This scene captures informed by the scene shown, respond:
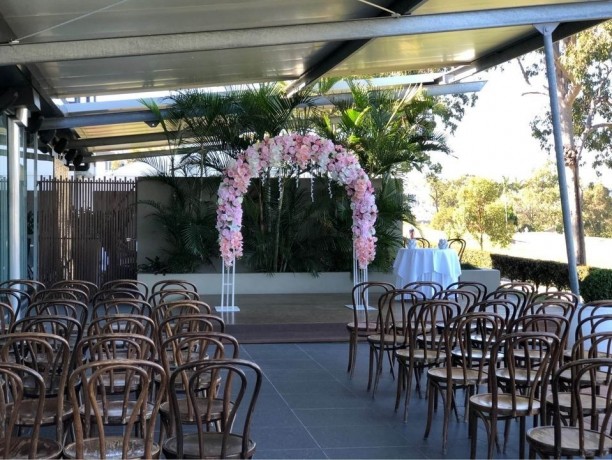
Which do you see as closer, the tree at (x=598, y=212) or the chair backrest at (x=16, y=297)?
the chair backrest at (x=16, y=297)

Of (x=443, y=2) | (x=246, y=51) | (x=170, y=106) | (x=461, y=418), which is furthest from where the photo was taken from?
(x=170, y=106)

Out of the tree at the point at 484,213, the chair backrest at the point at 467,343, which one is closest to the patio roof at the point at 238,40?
the chair backrest at the point at 467,343

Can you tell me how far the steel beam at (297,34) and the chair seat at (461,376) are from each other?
3.68m

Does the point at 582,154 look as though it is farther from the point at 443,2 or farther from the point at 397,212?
the point at 443,2

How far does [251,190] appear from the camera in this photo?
13.1 metres

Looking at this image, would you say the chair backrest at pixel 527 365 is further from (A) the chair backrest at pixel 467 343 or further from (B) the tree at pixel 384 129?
(B) the tree at pixel 384 129

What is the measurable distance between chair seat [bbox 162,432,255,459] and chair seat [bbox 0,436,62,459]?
0.51 meters

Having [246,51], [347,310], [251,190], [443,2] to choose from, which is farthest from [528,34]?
[251,190]

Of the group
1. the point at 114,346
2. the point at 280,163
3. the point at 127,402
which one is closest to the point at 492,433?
the point at 127,402

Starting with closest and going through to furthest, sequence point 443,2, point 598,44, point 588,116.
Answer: point 443,2 → point 598,44 → point 588,116

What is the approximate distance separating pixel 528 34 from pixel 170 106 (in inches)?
232

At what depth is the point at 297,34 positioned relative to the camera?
24.1 ft

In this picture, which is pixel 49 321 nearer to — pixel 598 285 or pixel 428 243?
pixel 428 243

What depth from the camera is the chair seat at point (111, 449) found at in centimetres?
349
